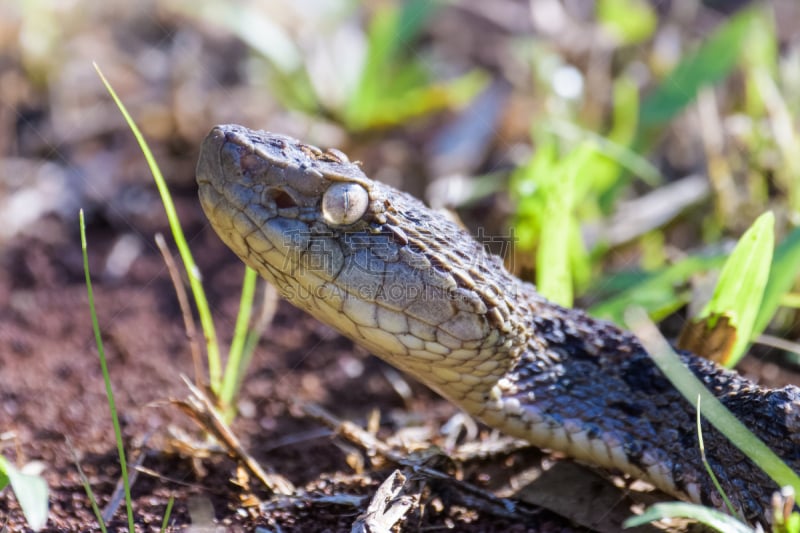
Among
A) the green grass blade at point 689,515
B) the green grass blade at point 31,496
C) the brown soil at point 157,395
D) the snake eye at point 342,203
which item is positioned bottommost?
the brown soil at point 157,395

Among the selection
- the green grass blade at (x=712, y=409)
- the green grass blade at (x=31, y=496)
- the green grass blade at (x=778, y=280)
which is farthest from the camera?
the green grass blade at (x=778, y=280)

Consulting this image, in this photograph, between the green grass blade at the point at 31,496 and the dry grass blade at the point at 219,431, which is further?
the dry grass blade at the point at 219,431

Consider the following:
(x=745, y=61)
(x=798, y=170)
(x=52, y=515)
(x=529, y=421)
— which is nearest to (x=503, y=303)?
(x=529, y=421)

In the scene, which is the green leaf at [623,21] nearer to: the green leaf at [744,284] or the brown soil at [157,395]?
the brown soil at [157,395]

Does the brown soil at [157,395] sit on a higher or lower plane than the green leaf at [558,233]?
lower

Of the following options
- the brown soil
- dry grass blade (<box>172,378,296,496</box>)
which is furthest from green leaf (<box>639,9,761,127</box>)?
dry grass blade (<box>172,378,296,496</box>)

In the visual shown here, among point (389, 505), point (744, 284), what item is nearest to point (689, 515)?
point (389, 505)

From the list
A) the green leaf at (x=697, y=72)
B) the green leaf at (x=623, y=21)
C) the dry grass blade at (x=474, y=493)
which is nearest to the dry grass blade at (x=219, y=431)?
the dry grass blade at (x=474, y=493)

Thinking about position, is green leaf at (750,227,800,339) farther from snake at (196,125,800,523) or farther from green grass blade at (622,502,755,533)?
green grass blade at (622,502,755,533)

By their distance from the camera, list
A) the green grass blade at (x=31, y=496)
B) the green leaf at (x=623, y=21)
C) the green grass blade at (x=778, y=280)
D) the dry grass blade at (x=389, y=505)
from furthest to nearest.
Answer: the green leaf at (x=623, y=21) < the green grass blade at (x=778, y=280) < the dry grass blade at (x=389, y=505) < the green grass blade at (x=31, y=496)

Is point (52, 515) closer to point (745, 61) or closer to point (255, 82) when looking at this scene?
point (255, 82)
